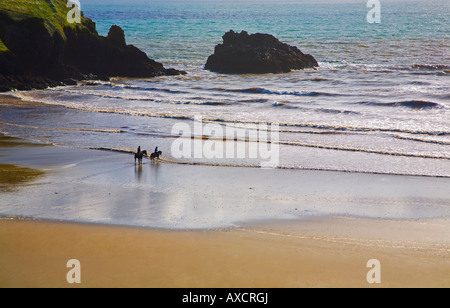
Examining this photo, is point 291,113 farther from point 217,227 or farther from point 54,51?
point 54,51

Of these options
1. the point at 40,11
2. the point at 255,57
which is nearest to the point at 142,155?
the point at 40,11

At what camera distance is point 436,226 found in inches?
444

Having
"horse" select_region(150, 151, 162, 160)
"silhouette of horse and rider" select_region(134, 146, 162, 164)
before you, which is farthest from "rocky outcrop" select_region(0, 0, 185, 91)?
"horse" select_region(150, 151, 162, 160)

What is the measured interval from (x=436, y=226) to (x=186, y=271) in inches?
232

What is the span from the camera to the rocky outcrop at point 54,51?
33625 millimetres

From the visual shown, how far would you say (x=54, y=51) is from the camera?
117 feet

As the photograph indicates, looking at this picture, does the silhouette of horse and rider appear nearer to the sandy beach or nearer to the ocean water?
the sandy beach

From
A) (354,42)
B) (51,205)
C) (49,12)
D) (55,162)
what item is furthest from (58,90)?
(354,42)

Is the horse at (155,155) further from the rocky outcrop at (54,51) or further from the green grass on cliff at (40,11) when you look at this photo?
the green grass on cliff at (40,11)

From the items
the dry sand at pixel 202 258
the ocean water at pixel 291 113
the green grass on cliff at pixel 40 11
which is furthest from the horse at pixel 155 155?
the green grass on cliff at pixel 40 11

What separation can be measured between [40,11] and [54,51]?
2944 millimetres

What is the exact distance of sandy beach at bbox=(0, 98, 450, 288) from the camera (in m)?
8.73

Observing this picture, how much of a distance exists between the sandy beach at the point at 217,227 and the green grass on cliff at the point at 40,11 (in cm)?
2133
